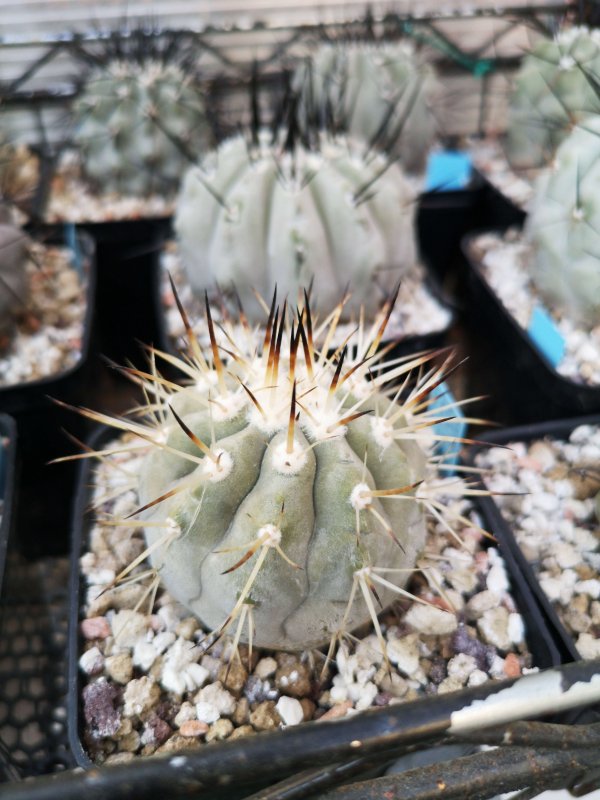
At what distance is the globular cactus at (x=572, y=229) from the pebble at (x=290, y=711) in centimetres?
80

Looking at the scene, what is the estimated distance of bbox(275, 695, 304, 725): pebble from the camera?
31.0 inches

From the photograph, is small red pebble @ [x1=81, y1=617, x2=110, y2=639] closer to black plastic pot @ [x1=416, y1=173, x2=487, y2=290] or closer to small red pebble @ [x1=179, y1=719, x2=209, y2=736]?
small red pebble @ [x1=179, y1=719, x2=209, y2=736]

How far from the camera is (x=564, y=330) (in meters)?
1.27

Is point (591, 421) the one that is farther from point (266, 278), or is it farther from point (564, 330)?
point (266, 278)

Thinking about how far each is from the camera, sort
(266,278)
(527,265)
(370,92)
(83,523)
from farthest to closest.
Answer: (370,92) < (527,265) < (266,278) < (83,523)

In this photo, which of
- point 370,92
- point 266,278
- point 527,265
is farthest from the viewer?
point 370,92

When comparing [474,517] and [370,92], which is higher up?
[370,92]

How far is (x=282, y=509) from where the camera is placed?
0.66 meters

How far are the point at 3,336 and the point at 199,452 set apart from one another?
73cm

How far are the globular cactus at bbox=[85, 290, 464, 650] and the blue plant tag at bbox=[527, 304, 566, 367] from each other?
491 mm

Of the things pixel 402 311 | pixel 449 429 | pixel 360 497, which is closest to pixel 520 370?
pixel 402 311

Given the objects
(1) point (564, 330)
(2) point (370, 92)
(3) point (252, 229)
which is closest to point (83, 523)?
(3) point (252, 229)

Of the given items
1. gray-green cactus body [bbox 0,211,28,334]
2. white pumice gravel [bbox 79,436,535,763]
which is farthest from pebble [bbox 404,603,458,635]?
gray-green cactus body [bbox 0,211,28,334]

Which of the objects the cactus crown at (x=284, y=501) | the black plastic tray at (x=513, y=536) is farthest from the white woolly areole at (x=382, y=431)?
the black plastic tray at (x=513, y=536)
